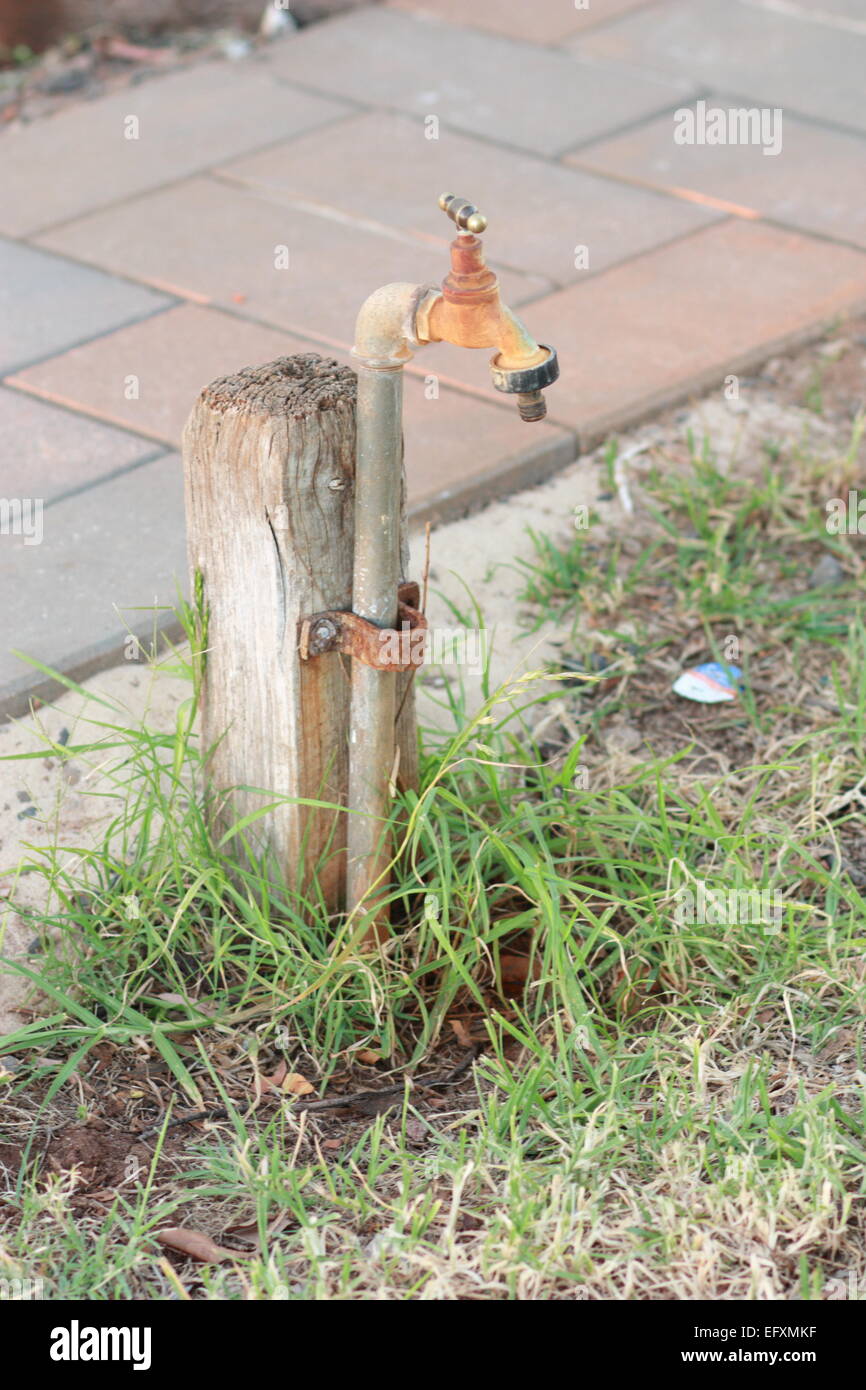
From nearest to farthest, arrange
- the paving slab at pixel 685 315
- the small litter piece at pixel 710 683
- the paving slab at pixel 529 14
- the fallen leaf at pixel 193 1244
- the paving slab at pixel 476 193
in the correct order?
the fallen leaf at pixel 193 1244 < the small litter piece at pixel 710 683 < the paving slab at pixel 685 315 < the paving slab at pixel 476 193 < the paving slab at pixel 529 14

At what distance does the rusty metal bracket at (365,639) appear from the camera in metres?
2.44

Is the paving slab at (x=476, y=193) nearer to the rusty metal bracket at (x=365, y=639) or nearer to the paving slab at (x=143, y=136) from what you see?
the paving slab at (x=143, y=136)

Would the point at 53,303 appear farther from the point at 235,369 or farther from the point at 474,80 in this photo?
the point at 474,80

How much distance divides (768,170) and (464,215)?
3609 millimetres

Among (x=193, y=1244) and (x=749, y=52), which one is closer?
(x=193, y=1244)

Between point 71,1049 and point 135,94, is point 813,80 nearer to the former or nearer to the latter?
point 135,94

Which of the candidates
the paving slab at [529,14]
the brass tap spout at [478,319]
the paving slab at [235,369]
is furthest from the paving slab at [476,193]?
the brass tap spout at [478,319]

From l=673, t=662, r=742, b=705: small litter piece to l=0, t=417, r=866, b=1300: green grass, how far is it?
117mm

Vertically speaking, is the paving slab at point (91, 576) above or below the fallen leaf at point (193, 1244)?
above

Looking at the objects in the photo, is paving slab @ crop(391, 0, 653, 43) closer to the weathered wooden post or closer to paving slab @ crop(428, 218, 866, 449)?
paving slab @ crop(428, 218, 866, 449)

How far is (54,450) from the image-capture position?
3.93 metres

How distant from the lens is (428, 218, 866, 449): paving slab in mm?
4242

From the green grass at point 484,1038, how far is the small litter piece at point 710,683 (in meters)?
0.12

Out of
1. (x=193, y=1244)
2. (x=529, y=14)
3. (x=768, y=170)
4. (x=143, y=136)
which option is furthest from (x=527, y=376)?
(x=529, y=14)
